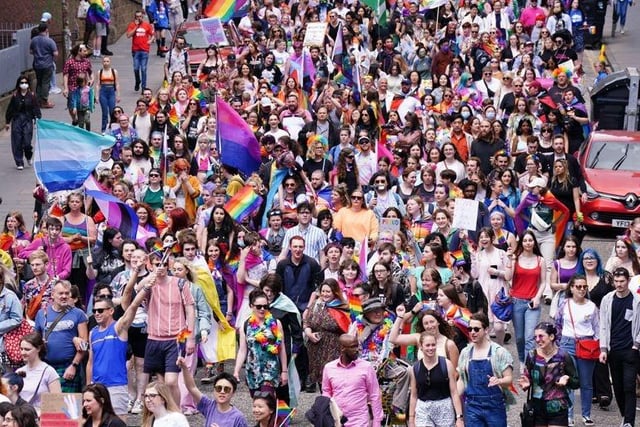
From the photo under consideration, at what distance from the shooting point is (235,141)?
2092cm

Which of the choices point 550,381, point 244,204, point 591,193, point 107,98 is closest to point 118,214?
point 244,204

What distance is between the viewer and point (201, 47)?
1194 inches

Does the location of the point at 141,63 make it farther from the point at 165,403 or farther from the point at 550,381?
the point at 165,403

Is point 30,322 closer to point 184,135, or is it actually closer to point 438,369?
point 438,369

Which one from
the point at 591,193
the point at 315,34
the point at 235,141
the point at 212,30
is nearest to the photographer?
the point at 235,141

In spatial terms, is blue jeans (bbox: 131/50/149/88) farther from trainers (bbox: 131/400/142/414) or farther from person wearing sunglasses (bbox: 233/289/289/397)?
person wearing sunglasses (bbox: 233/289/289/397)

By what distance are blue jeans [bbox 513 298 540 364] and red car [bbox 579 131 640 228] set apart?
17.1ft

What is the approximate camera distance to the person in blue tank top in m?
14.2

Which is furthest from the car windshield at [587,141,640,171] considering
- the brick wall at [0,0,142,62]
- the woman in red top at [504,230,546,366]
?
the brick wall at [0,0,142,62]

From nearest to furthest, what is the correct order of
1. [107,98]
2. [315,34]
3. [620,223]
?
[620,223]
[107,98]
[315,34]

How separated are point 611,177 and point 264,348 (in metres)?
9.05

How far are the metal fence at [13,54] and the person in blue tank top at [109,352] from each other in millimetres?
15485

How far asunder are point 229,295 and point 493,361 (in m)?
4.32

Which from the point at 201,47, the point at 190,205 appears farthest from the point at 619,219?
the point at 201,47
